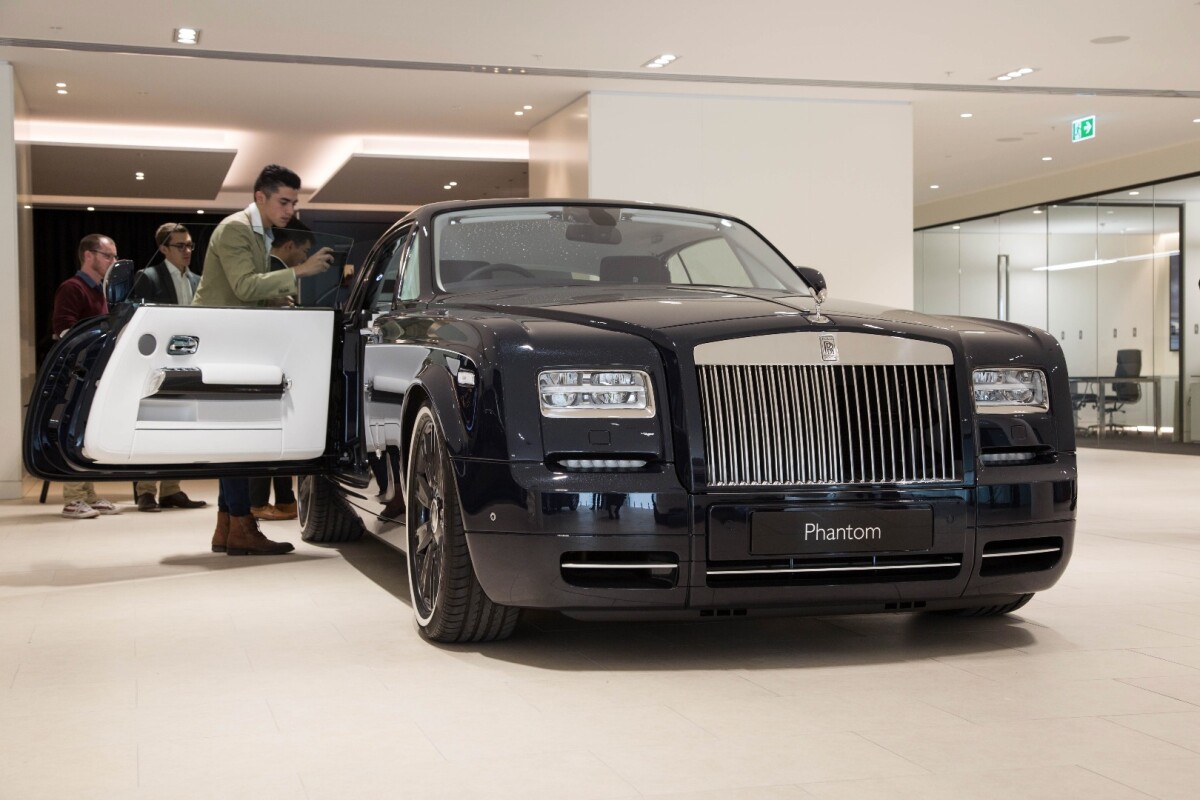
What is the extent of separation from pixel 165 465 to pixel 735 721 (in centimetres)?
291

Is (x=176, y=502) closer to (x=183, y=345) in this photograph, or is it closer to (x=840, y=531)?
(x=183, y=345)

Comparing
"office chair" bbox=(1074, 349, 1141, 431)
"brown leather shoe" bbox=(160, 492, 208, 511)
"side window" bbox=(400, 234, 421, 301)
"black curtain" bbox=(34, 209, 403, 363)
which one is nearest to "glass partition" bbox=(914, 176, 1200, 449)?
"office chair" bbox=(1074, 349, 1141, 431)

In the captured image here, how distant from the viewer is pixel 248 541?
19.2 feet

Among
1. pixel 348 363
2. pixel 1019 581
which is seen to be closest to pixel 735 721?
pixel 1019 581

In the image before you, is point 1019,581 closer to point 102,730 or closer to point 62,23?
point 102,730

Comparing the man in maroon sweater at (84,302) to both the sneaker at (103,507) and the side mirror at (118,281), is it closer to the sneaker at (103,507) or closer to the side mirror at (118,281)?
the sneaker at (103,507)

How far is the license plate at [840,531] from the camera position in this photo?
3.29 m

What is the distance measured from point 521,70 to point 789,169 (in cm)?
284

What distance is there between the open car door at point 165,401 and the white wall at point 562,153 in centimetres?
721

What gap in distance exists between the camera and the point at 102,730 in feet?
9.37

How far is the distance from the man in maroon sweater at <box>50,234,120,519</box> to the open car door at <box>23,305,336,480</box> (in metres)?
3.13

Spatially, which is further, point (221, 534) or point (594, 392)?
point (221, 534)

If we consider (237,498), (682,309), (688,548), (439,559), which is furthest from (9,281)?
(688,548)

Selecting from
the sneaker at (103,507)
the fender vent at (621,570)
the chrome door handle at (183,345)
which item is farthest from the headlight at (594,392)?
the sneaker at (103,507)
